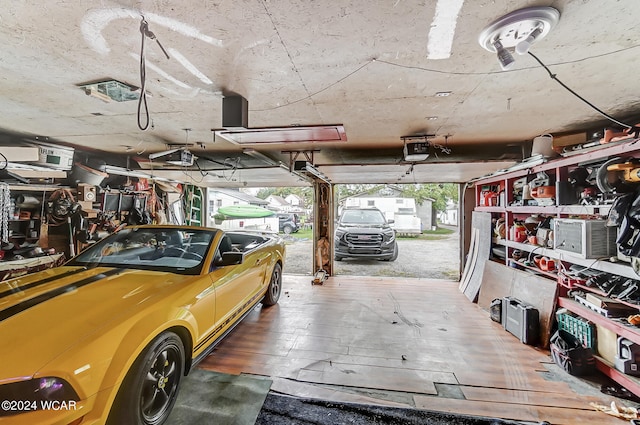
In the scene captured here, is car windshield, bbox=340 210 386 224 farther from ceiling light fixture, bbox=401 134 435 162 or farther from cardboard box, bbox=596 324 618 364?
cardboard box, bbox=596 324 618 364

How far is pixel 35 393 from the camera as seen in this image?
1.17 meters

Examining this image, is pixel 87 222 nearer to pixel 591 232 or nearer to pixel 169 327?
pixel 169 327

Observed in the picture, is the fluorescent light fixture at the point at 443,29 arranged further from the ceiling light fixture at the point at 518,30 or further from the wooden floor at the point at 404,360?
the wooden floor at the point at 404,360

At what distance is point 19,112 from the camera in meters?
2.81

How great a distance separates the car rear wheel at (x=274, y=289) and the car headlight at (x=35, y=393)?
9.47 ft

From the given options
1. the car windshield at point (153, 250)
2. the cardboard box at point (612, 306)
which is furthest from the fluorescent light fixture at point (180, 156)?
the cardboard box at point (612, 306)

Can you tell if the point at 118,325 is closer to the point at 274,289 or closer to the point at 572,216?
the point at 274,289

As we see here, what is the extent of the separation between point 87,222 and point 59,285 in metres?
3.11

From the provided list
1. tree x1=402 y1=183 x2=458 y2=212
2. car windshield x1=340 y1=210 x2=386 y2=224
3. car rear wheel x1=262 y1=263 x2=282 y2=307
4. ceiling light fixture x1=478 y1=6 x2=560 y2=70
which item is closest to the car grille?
car windshield x1=340 y1=210 x2=386 y2=224

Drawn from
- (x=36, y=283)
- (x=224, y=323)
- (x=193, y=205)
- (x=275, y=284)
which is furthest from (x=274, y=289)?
(x=193, y=205)

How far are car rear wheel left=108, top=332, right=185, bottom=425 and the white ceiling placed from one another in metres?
1.90

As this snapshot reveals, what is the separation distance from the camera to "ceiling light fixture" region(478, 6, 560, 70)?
1.33m

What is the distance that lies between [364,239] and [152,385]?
648cm

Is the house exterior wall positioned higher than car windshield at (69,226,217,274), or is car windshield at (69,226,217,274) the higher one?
the house exterior wall
